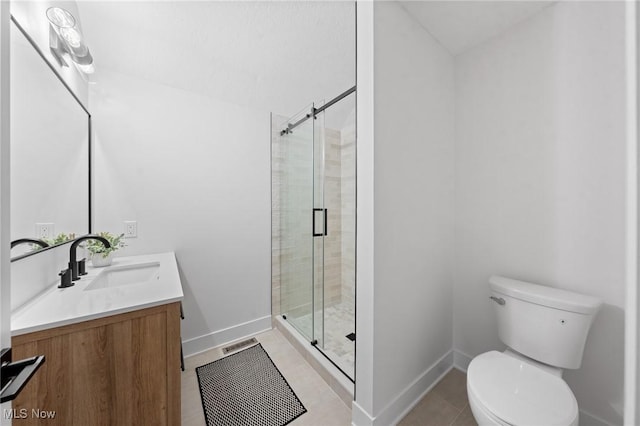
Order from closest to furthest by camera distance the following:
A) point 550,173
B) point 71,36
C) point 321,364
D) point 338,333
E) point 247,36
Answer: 1. point 71,36
2. point 550,173
3. point 247,36
4. point 321,364
5. point 338,333

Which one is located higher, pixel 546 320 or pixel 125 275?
pixel 125 275

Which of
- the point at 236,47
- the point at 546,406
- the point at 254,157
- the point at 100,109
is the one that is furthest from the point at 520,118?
the point at 100,109

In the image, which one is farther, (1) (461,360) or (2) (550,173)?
(1) (461,360)

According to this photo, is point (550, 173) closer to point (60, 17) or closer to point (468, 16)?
point (468, 16)

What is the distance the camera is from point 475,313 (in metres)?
1.71

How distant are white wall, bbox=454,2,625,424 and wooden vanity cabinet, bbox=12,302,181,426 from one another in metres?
1.89

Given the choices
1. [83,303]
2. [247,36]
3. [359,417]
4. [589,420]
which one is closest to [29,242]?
[83,303]

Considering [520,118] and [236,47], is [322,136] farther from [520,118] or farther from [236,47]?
[520,118]

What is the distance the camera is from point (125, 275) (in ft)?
5.09

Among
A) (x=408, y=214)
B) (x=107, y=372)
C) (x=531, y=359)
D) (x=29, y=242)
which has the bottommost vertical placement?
(x=531, y=359)

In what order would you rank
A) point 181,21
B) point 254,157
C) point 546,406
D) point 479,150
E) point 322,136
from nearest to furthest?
point 546,406
point 181,21
point 479,150
point 322,136
point 254,157

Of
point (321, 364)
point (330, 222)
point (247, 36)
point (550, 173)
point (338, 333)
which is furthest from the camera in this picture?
point (330, 222)

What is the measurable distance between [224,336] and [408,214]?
1918 millimetres

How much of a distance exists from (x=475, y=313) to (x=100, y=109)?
307cm
